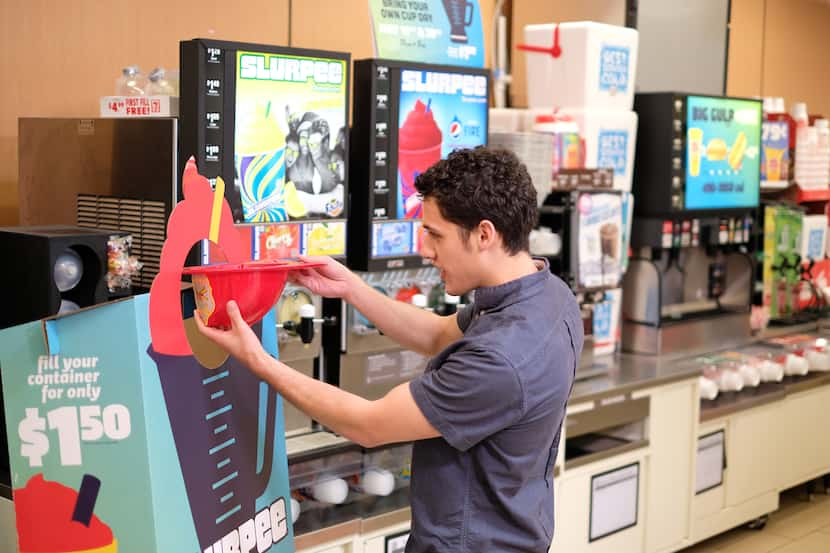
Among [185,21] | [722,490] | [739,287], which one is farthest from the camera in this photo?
[739,287]

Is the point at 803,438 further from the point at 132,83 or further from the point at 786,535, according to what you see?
the point at 132,83

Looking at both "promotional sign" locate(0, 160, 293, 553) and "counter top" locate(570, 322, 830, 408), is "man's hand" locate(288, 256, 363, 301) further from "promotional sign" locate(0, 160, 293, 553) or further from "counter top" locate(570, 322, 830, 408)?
"counter top" locate(570, 322, 830, 408)

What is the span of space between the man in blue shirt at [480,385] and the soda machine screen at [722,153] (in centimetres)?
278

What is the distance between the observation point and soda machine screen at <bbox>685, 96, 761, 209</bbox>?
505 centimetres

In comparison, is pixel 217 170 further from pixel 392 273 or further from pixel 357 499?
pixel 357 499

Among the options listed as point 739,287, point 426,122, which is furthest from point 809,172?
point 426,122

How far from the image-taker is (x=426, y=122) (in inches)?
142

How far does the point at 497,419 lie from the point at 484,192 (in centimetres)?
47

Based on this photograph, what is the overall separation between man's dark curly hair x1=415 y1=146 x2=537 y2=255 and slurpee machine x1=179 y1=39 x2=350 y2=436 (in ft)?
2.28

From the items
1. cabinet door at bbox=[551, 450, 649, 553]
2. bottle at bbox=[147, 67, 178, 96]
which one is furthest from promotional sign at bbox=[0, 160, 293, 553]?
cabinet door at bbox=[551, 450, 649, 553]

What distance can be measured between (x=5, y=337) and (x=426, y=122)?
1698 mm

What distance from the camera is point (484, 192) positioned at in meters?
2.28

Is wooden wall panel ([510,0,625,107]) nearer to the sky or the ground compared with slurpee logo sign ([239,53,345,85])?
nearer to the sky

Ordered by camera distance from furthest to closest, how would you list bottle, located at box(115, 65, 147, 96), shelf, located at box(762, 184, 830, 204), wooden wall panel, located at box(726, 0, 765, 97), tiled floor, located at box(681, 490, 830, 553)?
wooden wall panel, located at box(726, 0, 765, 97) < shelf, located at box(762, 184, 830, 204) < tiled floor, located at box(681, 490, 830, 553) < bottle, located at box(115, 65, 147, 96)
